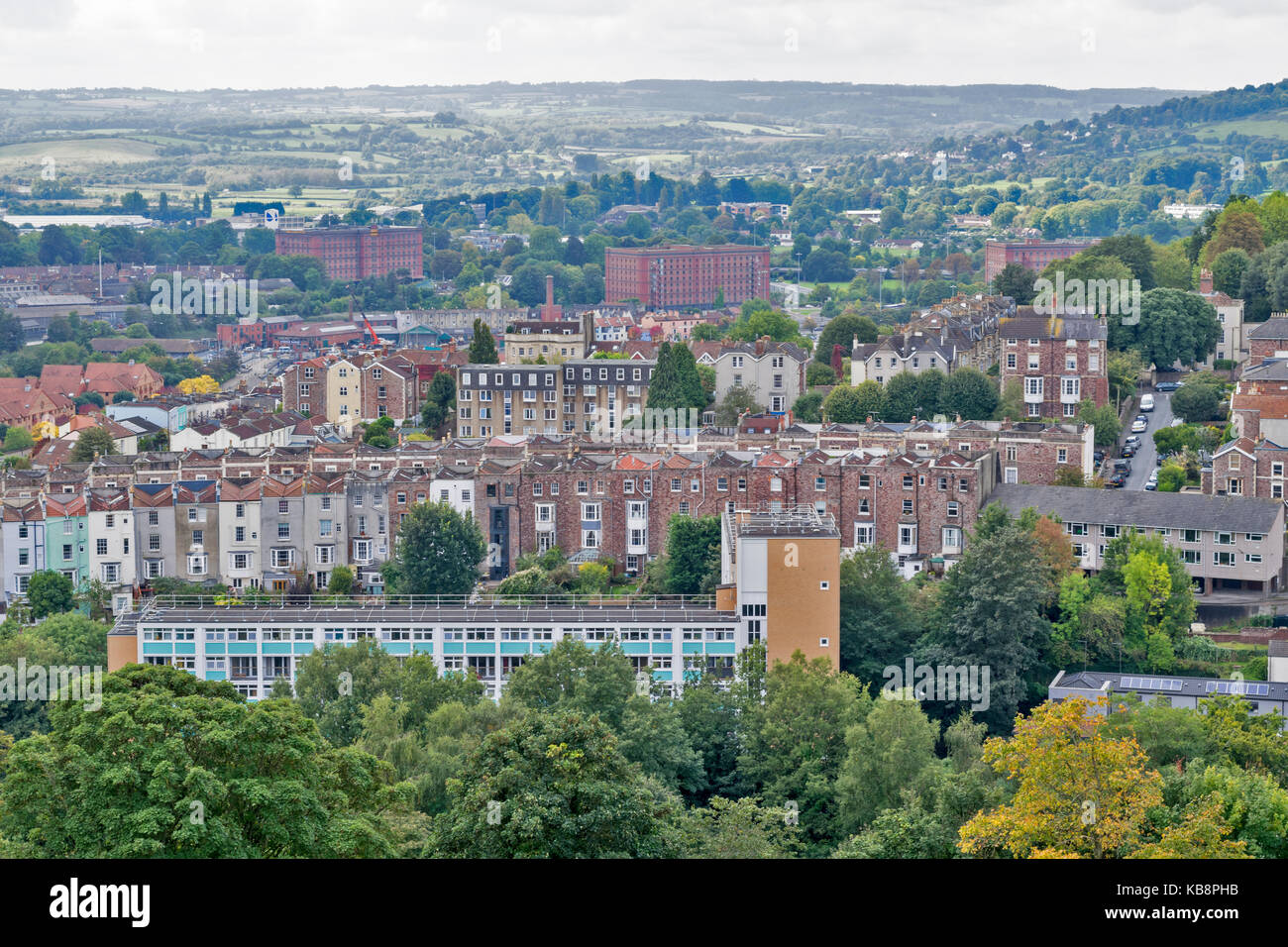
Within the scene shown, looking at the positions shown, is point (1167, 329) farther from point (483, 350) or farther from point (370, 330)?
point (370, 330)

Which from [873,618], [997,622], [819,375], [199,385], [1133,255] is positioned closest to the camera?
[997,622]

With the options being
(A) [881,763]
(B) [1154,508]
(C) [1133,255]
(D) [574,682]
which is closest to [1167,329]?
(C) [1133,255]

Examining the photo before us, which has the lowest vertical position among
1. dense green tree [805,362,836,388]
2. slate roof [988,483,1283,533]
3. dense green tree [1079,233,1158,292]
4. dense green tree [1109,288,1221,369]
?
slate roof [988,483,1283,533]

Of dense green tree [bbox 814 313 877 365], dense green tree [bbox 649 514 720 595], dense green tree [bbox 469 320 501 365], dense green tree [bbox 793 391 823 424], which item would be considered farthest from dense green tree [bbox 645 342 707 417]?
dense green tree [bbox 649 514 720 595]

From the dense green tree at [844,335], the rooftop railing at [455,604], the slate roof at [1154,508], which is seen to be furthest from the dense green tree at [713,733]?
the dense green tree at [844,335]

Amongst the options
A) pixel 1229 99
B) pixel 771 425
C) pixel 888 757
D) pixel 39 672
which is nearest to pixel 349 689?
pixel 39 672

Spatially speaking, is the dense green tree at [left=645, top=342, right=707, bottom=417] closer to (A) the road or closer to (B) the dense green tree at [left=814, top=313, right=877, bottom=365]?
(B) the dense green tree at [left=814, top=313, right=877, bottom=365]

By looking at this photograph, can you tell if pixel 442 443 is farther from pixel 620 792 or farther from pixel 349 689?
pixel 620 792

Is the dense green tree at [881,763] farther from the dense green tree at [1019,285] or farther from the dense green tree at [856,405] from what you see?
the dense green tree at [1019,285]
